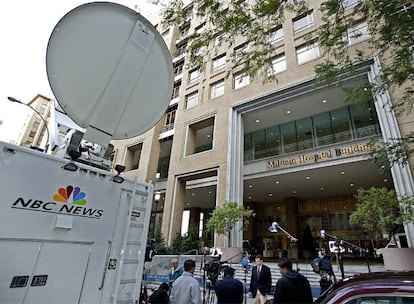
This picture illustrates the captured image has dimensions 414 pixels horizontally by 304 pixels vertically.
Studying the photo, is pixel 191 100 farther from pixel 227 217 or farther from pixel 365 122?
pixel 365 122

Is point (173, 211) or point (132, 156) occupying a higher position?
point (132, 156)

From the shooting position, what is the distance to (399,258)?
877 centimetres

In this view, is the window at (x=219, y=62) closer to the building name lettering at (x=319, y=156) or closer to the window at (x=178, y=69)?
the window at (x=178, y=69)

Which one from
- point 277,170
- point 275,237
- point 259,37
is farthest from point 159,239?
point 259,37

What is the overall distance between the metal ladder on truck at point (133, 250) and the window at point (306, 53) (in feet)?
53.0

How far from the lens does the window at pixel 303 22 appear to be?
1691cm

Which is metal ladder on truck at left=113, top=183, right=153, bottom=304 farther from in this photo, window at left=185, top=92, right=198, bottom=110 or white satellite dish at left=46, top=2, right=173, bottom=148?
window at left=185, top=92, right=198, bottom=110

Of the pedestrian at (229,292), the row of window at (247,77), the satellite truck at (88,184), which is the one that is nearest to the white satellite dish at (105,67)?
the satellite truck at (88,184)

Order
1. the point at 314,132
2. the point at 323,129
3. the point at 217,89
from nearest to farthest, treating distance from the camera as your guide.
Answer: the point at 323,129
the point at 314,132
the point at 217,89

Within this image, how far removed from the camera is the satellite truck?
254 centimetres

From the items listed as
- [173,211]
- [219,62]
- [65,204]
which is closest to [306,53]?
[219,62]

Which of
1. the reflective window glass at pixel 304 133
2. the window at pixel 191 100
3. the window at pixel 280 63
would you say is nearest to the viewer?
the reflective window glass at pixel 304 133

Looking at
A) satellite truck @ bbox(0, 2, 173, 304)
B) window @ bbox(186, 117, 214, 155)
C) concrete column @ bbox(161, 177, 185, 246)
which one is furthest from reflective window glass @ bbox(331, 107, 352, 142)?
satellite truck @ bbox(0, 2, 173, 304)

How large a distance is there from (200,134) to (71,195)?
19938 millimetres
